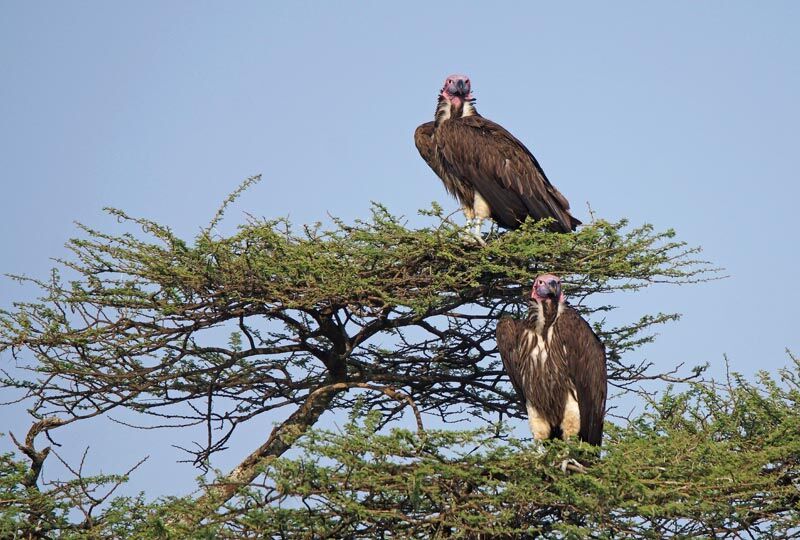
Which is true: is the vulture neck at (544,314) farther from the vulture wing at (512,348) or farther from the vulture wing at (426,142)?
the vulture wing at (426,142)

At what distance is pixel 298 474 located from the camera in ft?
24.1

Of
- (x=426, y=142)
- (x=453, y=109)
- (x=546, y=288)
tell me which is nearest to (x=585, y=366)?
(x=546, y=288)

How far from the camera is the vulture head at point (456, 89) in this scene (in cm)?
1145

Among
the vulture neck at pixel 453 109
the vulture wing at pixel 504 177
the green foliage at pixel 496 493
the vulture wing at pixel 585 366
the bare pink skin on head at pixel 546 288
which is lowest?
the green foliage at pixel 496 493

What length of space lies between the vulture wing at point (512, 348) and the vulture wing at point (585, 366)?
30 cm

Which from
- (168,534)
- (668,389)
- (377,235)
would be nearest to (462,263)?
(377,235)

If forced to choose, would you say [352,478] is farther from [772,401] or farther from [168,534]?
[772,401]

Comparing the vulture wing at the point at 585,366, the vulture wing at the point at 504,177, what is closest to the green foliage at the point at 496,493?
the vulture wing at the point at 585,366

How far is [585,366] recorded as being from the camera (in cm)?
912

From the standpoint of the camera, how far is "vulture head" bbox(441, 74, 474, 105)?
37.6 ft

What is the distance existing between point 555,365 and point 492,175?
2282 mm

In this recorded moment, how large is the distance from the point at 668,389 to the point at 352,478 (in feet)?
10.2

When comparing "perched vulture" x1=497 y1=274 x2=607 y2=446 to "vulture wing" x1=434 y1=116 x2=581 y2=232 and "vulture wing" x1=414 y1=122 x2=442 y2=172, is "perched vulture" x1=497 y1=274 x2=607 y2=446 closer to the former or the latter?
"vulture wing" x1=434 y1=116 x2=581 y2=232

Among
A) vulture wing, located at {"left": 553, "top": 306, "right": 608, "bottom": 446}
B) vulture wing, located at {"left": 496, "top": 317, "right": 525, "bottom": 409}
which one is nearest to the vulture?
vulture wing, located at {"left": 496, "top": 317, "right": 525, "bottom": 409}
